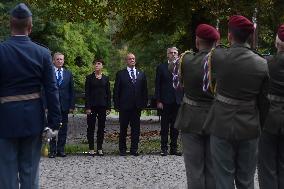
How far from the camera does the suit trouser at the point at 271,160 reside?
752cm

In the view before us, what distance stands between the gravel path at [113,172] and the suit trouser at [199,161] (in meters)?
2.23

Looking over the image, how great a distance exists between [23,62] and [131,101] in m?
7.21

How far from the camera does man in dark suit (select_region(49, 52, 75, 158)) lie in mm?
13258

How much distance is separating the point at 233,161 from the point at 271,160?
2.73 ft

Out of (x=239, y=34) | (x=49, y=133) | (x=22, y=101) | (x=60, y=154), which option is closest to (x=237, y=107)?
(x=239, y=34)

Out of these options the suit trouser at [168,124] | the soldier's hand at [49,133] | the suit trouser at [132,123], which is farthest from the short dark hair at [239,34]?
Result: the suit trouser at [132,123]

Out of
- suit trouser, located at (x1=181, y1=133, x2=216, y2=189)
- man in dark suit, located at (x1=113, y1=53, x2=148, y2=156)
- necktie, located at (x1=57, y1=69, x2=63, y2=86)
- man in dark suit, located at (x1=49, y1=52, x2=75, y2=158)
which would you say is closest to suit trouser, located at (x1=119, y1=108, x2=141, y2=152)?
man in dark suit, located at (x1=113, y1=53, x2=148, y2=156)

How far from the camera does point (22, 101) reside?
6.50 metres

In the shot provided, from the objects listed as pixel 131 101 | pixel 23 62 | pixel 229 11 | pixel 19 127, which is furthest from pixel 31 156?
pixel 229 11

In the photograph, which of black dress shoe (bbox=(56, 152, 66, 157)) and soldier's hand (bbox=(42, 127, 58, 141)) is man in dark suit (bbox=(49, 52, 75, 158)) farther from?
soldier's hand (bbox=(42, 127, 58, 141))

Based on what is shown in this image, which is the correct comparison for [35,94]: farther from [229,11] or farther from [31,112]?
[229,11]

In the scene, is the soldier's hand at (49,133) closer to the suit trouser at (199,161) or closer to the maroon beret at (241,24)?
the suit trouser at (199,161)

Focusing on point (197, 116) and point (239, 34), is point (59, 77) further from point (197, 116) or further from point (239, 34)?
point (239, 34)

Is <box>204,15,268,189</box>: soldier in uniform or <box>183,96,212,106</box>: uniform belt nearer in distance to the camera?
<box>204,15,268,189</box>: soldier in uniform
